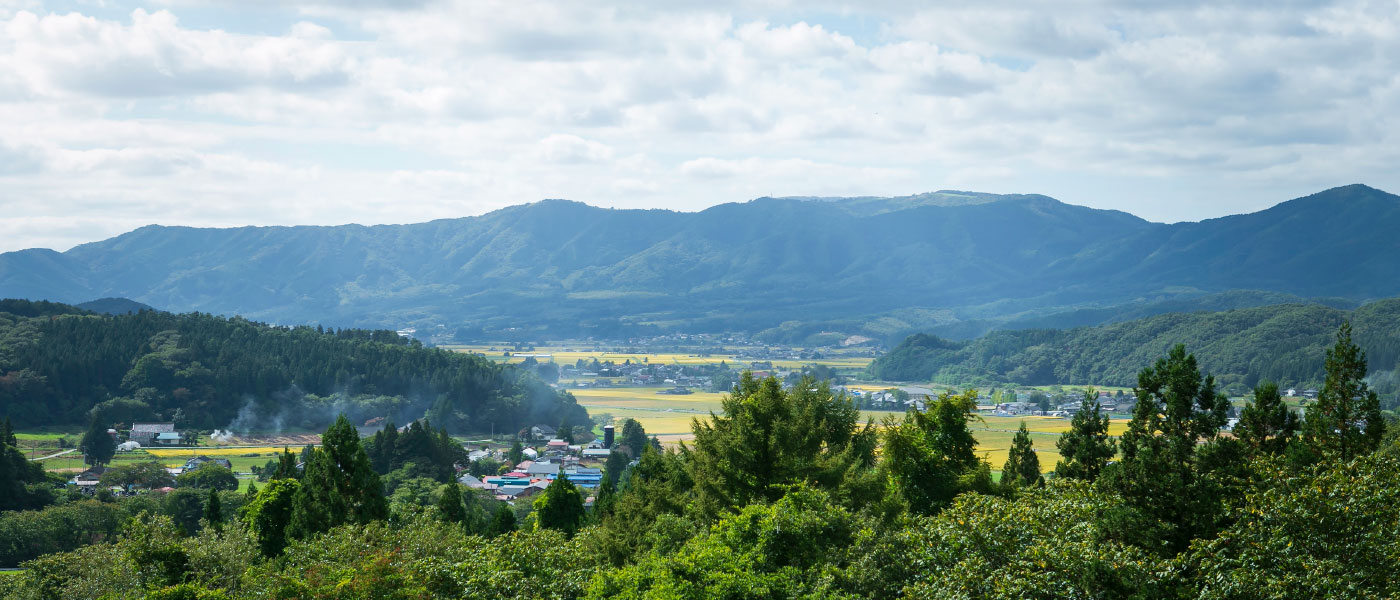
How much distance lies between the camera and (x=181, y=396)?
4493 inches

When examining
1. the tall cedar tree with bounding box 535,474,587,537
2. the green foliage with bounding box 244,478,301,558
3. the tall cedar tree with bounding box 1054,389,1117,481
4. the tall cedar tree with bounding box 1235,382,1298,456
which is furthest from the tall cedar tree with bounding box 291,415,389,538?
the tall cedar tree with bounding box 1235,382,1298,456

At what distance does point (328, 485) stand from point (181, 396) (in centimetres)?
8358

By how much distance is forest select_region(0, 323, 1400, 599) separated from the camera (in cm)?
1784

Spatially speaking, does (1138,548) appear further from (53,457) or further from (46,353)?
(46,353)

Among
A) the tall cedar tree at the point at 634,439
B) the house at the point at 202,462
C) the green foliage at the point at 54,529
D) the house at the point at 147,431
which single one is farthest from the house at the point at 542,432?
the green foliage at the point at 54,529

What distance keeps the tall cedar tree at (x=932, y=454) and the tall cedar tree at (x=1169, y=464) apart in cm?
745

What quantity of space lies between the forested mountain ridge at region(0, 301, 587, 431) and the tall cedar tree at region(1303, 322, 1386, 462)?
100379mm

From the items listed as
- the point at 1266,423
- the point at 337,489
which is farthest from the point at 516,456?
the point at 1266,423

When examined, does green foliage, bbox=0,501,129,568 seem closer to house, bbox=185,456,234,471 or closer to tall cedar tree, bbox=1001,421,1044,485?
house, bbox=185,456,234,471

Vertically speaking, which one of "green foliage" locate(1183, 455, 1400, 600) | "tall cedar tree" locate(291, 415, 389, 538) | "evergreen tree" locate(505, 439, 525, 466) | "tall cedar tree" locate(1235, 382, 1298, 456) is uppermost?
"tall cedar tree" locate(1235, 382, 1298, 456)

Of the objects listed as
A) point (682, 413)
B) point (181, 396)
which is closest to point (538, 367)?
point (682, 413)

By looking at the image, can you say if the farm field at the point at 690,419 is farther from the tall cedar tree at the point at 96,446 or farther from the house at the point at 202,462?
the tall cedar tree at the point at 96,446

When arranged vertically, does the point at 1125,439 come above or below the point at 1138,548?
above

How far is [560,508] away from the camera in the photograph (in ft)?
148
